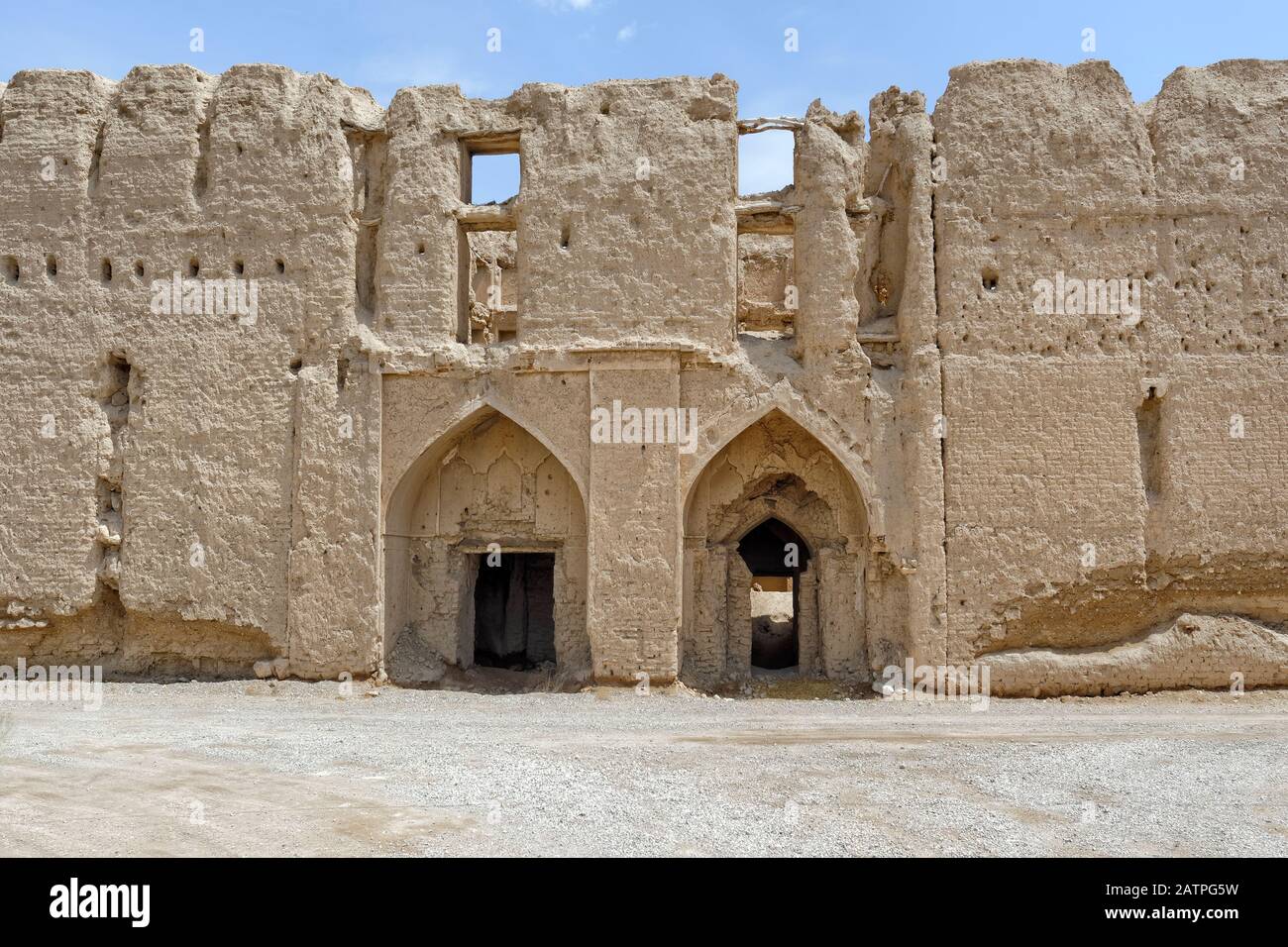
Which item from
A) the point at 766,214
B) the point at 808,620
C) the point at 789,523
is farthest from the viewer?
the point at 789,523

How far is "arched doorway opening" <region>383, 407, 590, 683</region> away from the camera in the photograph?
41.6 feet

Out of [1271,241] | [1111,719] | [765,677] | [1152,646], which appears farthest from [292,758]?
[1271,241]

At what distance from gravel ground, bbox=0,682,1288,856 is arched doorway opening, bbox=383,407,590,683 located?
1.96 m

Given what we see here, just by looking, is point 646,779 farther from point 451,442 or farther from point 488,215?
point 488,215

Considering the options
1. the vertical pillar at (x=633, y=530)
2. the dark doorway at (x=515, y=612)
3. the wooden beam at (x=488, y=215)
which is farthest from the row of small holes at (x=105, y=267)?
the dark doorway at (x=515, y=612)

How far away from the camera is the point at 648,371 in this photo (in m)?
11.9

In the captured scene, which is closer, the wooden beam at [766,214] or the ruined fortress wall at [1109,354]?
the ruined fortress wall at [1109,354]

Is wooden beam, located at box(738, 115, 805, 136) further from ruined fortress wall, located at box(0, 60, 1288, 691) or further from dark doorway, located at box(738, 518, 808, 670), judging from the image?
dark doorway, located at box(738, 518, 808, 670)

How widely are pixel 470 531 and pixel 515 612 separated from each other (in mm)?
3381

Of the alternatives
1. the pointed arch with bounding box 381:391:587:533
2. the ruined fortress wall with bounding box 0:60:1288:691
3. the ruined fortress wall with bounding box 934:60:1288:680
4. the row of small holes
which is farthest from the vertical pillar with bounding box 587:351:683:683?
the row of small holes

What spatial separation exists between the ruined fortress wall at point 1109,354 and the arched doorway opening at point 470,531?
14.9 ft

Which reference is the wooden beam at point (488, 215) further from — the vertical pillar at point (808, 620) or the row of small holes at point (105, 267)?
the vertical pillar at point (808, 620)

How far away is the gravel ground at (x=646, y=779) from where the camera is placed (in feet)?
18.2

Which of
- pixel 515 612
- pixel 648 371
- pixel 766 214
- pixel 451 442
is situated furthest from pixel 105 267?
pixel 766 214
